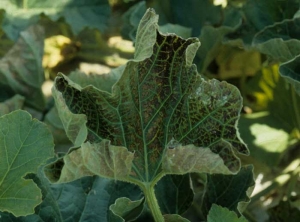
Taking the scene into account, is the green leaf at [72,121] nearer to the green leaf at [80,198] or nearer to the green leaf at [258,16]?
the green leaf at [80,198]

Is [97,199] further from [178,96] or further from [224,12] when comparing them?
[224,12]

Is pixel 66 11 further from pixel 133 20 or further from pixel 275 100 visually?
pixel 275 100

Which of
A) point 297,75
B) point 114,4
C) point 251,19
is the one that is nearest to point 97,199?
point 297,75

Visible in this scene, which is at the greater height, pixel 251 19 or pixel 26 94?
pixel 251 19

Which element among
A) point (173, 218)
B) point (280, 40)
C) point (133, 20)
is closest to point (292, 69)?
point (280, 40)

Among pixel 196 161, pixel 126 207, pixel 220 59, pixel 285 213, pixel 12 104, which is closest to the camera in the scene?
pixel 196 161

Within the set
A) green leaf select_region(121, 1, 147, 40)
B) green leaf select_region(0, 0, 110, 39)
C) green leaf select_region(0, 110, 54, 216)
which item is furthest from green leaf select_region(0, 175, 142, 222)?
green leaf select_region(0, 0, 110, 39)

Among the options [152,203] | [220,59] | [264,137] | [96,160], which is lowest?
[264,137]
